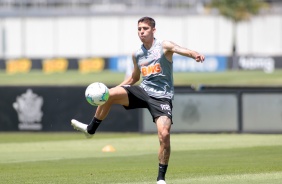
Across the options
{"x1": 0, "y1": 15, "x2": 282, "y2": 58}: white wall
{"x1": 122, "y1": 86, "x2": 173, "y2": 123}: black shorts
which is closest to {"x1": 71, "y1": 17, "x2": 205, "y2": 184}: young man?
{"x1": 122, "y1": 86, "x2": 173, "y2": 123}: black shorts

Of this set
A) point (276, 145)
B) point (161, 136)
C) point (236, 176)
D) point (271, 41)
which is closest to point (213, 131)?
point (276, 145)

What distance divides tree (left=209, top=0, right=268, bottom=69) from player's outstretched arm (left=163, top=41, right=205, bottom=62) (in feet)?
185

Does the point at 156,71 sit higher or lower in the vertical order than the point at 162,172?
higher

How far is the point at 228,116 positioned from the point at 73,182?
1090 centimetres

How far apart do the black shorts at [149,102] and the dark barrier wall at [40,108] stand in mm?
11569

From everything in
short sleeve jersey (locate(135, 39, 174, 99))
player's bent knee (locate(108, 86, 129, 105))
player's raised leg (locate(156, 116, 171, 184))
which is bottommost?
player's raised leg (locate(156, 116, 171, 184))

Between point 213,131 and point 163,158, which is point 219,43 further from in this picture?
point 163,158

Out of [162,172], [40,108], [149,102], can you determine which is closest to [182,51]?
[149,102]

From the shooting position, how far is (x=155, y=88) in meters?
12.4

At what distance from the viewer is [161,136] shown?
12.0 meters

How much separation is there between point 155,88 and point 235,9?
58484mm

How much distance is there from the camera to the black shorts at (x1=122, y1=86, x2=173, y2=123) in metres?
12.3

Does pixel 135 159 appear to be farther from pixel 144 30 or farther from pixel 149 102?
pixel 144 30

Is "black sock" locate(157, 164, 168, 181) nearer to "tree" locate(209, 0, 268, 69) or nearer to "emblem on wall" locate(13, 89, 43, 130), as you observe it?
"emblem on wall" locate(13, 89, 43, 130)
